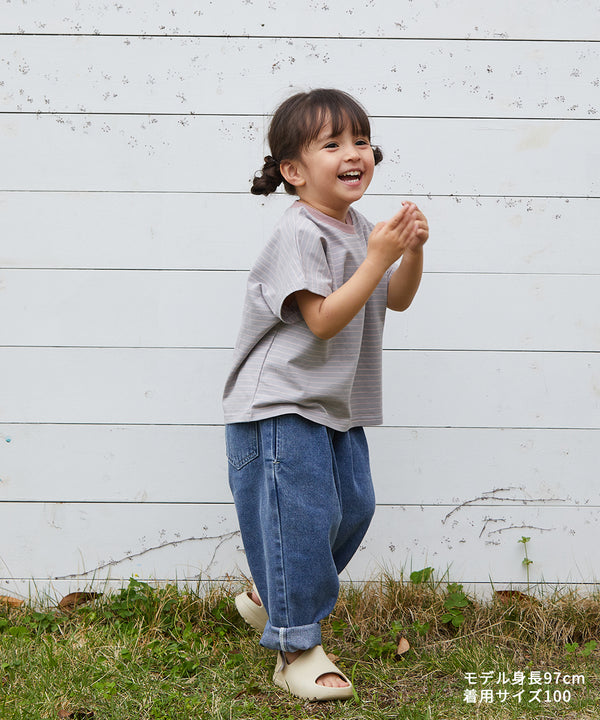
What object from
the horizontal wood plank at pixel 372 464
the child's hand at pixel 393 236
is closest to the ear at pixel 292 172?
the child's hand at pixel 393 236

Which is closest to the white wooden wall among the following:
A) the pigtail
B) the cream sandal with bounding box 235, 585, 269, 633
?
the cream sandal with bounding box 235, 585, 269, 633

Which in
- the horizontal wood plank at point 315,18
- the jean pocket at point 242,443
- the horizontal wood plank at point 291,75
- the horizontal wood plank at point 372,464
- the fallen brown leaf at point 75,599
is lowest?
the fallen brown leaf at point 75,599

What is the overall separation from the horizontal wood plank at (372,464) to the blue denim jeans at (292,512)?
0.52m

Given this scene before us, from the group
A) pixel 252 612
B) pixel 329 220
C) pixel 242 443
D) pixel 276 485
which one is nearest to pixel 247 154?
pixel 329 220

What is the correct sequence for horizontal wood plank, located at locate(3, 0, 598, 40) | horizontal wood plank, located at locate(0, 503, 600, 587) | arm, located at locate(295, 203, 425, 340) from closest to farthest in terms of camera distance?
arm, located at locate(295, 203, 425, 340)
horizontal wood plank, located at locate(3, 0, 598, 40)
horizontal wood plank, located at locate(0, 503, 600, 587)

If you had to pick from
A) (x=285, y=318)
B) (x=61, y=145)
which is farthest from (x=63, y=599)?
(x=61, y=145)

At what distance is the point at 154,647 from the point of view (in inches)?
82.8

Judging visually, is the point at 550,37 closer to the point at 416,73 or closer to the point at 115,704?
the point at 416,73

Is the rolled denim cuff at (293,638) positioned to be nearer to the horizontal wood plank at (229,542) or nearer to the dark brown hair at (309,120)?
the horizontal wood plank at (229,542)

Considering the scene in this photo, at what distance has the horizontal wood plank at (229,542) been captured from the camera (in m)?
2.43

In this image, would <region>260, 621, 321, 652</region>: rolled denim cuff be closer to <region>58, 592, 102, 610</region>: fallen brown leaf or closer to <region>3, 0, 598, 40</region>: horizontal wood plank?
<region>58, 592, 102, 610</region>: fallen brown leaf

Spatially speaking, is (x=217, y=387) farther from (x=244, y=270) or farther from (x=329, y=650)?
(x=329, y=650)

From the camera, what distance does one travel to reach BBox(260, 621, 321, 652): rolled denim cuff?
1.85 metres

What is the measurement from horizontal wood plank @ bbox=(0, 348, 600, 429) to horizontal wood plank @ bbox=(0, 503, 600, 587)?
285 millimetres
